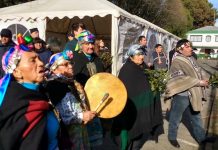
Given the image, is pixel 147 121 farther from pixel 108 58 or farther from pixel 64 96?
pixel 108 58

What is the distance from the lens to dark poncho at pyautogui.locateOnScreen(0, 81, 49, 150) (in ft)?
9.11

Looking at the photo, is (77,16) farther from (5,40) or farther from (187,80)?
(187,80)

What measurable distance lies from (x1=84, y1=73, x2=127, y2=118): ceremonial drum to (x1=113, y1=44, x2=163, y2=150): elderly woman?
0.95 m

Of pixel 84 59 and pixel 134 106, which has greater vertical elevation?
pixel 84 59

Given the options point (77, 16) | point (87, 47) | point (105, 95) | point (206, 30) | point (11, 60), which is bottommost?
point (206, 30)

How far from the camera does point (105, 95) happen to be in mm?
4398

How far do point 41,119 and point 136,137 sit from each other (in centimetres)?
292

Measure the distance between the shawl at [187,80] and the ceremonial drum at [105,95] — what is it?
2.10 m

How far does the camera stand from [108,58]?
884 centimetres

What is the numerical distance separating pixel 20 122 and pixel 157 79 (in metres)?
3.75

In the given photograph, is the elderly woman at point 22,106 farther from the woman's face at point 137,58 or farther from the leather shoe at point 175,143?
the leather shoe at point 175,143

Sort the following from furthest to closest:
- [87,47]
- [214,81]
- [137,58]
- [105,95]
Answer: [214,81] < [137,58] < [87,47] < [105,95]

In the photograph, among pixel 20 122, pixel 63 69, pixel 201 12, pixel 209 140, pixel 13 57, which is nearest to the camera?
pixel 20 122

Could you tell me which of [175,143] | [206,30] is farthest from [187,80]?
[206,30]
